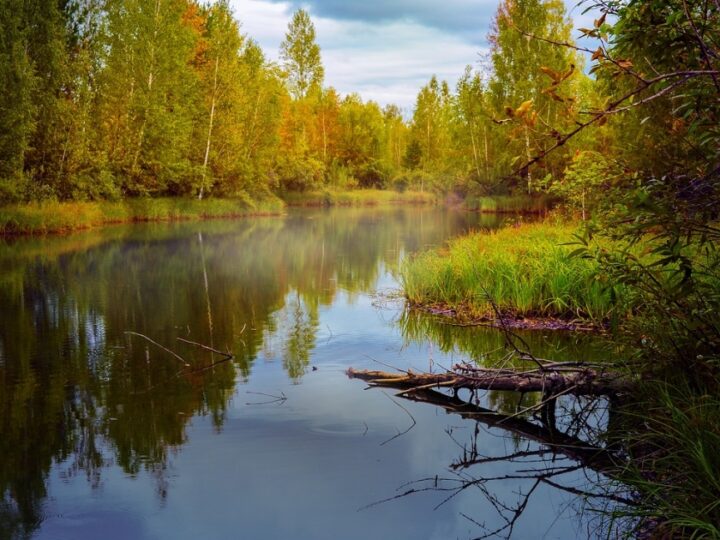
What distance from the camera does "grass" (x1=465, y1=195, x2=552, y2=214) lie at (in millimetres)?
41941

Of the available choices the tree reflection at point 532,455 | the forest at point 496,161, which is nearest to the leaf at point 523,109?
the forest at point 496,161

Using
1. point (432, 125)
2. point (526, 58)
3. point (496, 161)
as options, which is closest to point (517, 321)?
point (526, 58)

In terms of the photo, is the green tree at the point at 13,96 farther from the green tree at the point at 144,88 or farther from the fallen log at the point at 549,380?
the fallen log at the point at 549,380

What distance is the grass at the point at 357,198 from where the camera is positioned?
60931 mm

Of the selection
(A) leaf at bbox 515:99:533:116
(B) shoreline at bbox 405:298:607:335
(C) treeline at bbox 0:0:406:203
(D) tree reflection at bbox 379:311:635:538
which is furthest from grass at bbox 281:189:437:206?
(A) leaf at bbox 515:99:533:116

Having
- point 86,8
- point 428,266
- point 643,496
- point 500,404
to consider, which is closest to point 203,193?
point 86,8

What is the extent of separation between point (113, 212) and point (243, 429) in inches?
1235

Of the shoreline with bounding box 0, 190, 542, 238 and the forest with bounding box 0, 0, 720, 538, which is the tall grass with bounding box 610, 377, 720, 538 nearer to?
the forest with bounding box 0, 0, 720, 538

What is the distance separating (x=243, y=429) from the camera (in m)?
6.91

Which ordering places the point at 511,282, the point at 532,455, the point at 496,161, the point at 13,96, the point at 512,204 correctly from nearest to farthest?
the point at 532,455 < the point at 511,282 < the point at 13,96 < the point at 512,204 < the point at 496,161

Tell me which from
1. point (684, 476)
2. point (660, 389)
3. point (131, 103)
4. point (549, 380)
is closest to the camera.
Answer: point (684, 476)

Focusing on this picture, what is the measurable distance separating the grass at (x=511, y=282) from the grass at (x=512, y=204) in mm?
27737

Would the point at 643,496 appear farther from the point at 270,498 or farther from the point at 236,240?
the point at 236,240

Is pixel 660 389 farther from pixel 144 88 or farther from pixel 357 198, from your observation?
pixel 357 198
